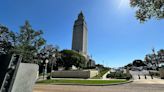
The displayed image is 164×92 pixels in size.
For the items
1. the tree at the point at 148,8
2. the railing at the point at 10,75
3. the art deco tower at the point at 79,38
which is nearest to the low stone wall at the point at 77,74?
the tree at the point at 148,8

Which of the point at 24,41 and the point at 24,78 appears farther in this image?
the point at 24,41

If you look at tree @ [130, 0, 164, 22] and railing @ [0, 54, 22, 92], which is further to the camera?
tree @ [130, 0, 164, 22]

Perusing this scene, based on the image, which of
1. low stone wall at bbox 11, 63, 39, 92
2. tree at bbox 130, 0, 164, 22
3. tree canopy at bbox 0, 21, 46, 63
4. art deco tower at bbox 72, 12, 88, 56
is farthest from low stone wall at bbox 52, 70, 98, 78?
art deco tower at bbox 72, 12, 88, 56

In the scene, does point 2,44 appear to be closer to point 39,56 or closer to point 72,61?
point 39,56

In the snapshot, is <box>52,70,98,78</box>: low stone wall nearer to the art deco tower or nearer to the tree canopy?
the tree canopy

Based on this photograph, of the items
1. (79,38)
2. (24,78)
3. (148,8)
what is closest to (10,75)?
(24,78)

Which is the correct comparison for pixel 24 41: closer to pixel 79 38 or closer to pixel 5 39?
pixel 5 39

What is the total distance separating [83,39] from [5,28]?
8506 cm

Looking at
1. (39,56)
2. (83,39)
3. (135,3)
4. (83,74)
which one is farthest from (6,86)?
(83,39)

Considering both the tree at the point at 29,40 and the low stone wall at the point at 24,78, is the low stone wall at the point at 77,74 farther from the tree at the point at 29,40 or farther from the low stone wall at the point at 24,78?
the low stone wall at the point at 24,78

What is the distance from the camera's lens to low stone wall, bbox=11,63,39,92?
2.40m

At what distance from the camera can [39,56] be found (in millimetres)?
51031

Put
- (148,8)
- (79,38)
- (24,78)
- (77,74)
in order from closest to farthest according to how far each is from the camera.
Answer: (24,78), (148,8), (77,74), (79,38)

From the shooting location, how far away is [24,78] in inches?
101
